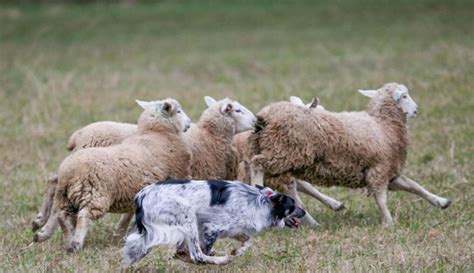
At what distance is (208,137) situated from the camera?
9.72 metres

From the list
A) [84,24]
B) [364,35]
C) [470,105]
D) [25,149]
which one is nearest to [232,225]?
[25,149]

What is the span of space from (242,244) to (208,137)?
87.5 inches

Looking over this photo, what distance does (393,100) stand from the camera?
33.0 ft

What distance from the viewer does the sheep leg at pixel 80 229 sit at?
314 inches

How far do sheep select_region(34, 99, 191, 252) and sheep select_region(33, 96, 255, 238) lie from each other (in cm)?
49

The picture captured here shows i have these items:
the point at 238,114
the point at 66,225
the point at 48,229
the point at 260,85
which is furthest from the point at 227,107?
the point at 260,85

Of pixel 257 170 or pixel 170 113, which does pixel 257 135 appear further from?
pixel 170 113

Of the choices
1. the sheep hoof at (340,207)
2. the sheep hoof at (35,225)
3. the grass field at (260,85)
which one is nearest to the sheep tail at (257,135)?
the grass field at (260,85)

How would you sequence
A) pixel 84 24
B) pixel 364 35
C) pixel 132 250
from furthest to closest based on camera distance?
pixel 84 24 → pixel 364 35 → pixel 132 250

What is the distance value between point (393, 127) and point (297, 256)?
2640 millimetres

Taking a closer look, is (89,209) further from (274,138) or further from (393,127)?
(393,127)

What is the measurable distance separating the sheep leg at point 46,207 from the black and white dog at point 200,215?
1.72 meters

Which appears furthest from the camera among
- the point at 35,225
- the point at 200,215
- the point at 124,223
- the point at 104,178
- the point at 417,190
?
the point at 417,190

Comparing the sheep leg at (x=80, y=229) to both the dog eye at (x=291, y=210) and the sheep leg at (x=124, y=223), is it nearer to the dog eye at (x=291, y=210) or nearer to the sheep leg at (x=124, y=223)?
the sheep leg at (x=124, y=223)
